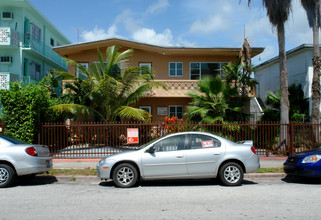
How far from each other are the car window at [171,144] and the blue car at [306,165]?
337cm

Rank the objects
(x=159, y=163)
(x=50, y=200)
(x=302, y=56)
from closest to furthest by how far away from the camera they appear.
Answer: (x=50, y=200) → (x=159, y=163) → (x=302, y=56)

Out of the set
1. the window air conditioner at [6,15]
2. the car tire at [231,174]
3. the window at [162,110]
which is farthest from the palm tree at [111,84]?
the window air conditioner at [6,15]

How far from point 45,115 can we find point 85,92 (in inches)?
120

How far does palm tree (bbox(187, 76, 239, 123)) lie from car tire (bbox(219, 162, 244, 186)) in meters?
6.37

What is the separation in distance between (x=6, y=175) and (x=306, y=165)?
8.19 m

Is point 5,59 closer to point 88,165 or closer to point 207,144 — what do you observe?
point 88,165

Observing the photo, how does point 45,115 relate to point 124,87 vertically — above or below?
below

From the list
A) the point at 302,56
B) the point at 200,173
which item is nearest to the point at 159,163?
the point at 200,173

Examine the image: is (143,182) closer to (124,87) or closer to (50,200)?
(50,200)

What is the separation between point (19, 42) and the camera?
2098 centimetres

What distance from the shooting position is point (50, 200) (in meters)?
6.44

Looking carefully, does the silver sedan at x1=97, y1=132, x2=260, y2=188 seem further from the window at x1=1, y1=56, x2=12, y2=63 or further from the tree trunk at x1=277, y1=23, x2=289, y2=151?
the window at x1=1, y1=56, x2=12, y2=63

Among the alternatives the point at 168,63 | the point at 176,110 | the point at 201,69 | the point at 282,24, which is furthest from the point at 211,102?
the point at 168,63

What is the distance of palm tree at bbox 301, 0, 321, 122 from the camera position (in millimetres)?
14375
